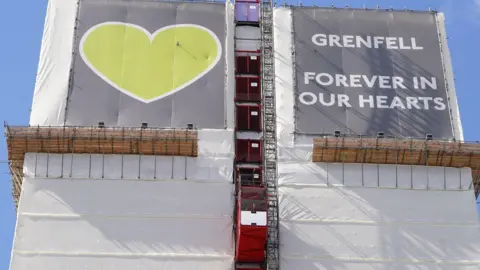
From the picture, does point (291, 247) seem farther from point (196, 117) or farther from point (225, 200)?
point (196, 117)

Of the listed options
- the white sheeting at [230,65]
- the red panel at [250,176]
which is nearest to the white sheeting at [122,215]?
the red panel at [250,176]

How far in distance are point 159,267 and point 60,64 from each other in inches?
797

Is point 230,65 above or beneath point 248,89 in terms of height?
above

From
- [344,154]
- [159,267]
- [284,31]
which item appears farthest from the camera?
[284,31]

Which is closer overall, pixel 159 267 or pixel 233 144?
pixel 159 267

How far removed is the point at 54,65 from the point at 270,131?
19186 millimetres

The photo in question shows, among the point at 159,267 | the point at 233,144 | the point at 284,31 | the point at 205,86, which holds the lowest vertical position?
the point at 159,267

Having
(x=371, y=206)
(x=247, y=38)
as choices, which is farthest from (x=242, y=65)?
(x=371, y=206)

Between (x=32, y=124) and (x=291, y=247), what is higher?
(x=32, y=124)

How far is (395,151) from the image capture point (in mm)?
72062

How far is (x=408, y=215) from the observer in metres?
70.2

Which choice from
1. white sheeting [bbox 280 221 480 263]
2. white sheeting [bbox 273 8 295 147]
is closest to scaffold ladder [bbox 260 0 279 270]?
white sheeting [bbox 273 8 295 147]

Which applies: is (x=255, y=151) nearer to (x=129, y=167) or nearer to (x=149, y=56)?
(x=129, y=167)

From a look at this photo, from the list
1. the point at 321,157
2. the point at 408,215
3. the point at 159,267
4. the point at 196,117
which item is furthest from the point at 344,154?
the point at 159,267
